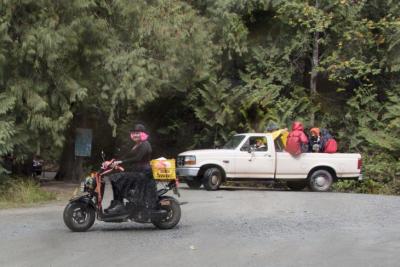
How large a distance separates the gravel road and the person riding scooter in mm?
522

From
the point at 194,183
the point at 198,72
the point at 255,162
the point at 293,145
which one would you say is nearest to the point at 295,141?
the point at 293,145

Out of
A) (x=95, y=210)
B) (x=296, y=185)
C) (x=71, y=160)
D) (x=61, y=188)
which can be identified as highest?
(x=71, y=160)

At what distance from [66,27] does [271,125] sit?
31.0 feet

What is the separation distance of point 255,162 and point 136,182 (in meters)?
9.69

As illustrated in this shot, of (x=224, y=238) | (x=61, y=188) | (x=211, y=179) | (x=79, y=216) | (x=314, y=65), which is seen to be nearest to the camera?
(x=224, y=238)

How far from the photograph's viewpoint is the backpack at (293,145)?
20.8 meters

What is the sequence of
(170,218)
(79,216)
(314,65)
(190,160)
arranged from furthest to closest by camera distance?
(314,65) → (190,160) → (170,218) → (79,216)

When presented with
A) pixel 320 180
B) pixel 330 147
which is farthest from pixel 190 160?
pixel 330 147

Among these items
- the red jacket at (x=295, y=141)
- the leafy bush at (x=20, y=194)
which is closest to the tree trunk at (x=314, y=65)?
the red jacket at (x=295, y=141)

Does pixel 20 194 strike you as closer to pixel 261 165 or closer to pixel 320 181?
pixel 261 165

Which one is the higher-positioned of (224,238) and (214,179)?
(214,179)

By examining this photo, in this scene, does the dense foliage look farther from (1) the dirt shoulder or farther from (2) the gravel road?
(2) the gravel road

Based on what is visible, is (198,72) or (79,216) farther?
(198,72)

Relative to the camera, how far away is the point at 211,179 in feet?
67.1
